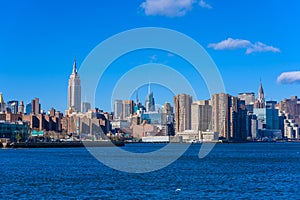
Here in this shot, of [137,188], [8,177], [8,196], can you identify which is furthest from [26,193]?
[8,177]

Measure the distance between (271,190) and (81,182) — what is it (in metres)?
17.8

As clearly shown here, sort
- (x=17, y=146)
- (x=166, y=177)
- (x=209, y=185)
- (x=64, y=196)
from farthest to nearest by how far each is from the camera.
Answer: (x=17, y=146), (x=166, y=177), (x=209, y=185), (x=64, y=196)

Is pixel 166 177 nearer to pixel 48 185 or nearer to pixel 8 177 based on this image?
pixel 48 185

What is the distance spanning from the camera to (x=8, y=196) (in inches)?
1665

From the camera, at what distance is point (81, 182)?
51500mm

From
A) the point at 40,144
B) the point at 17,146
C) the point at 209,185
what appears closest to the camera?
the point at 209,185

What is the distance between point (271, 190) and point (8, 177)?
27.8 meters

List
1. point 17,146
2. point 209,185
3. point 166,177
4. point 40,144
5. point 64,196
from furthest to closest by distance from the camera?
point 40,144, point 17,146, point 166,177, point 209,185, point 64,196

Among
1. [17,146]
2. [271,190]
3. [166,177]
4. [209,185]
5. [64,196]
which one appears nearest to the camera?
[64,196]

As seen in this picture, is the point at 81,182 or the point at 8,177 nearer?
the point at 81,182

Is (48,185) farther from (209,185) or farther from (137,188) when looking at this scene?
(209,185)

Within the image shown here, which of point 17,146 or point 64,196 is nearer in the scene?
point 64,196

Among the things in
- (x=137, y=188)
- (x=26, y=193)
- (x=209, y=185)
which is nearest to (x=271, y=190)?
(x=209, y=185)

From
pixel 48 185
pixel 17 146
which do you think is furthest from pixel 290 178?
pixel 17 146
